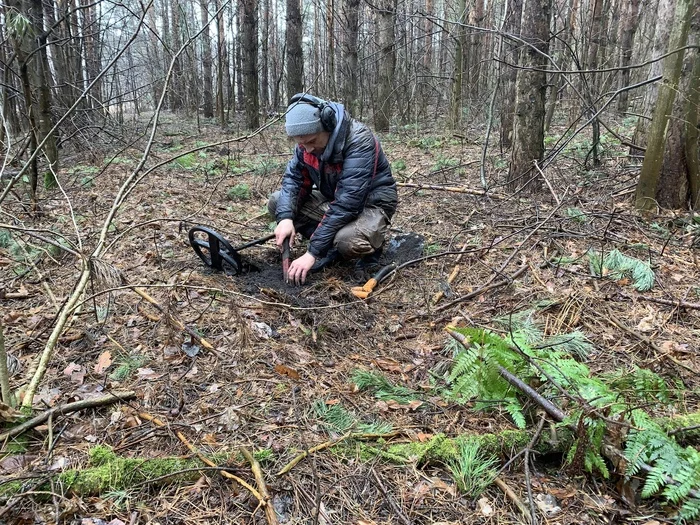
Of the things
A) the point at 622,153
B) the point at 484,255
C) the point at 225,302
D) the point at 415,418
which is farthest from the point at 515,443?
the point at 622,153

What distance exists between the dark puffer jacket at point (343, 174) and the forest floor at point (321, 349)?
18.2 inches

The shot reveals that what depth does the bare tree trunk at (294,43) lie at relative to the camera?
11773 mm

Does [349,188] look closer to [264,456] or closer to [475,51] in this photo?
[264,456]

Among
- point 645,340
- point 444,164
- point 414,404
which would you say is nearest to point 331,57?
point 444,164

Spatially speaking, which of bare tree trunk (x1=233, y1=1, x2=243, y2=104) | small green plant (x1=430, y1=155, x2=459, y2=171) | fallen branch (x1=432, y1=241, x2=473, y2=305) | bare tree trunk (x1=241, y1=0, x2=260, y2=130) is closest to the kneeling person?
fallen branch (x1=432, y1=241, x2=473, y2=305)

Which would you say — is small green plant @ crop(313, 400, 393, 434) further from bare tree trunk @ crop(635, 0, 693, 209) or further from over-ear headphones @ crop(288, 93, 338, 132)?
→ bare tree trunk @ crop(635, 0, 693, 209)

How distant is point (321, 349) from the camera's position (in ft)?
9.70

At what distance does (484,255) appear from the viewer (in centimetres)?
424

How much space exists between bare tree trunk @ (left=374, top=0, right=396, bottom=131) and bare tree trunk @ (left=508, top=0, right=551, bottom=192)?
18.0 ft

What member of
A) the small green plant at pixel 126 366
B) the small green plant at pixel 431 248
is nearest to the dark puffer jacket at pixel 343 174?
the small green plant at pixel 431 248

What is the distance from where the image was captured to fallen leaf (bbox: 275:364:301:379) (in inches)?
101

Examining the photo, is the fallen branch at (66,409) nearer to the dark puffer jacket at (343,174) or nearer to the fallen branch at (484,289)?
the dark puffer jacket at (343,174)

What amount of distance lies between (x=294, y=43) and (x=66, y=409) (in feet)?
38.3

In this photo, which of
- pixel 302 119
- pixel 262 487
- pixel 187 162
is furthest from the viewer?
pixel 187 162
